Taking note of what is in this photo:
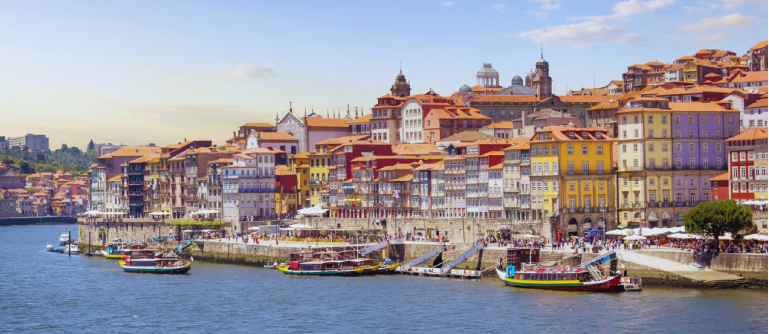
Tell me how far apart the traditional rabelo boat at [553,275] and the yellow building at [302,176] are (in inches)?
2203

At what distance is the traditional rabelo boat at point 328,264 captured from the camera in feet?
323

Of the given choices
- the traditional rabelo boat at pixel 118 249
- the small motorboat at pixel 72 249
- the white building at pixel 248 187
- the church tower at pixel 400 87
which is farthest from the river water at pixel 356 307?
the church tower at pixel 400 87

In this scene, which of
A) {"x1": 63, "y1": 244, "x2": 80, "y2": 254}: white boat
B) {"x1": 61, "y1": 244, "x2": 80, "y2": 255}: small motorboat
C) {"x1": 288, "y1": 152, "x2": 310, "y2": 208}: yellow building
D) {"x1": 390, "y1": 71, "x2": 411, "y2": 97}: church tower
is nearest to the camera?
{"x1": 288, "y1": 152, "x2": 310, "y2": 208}: yellow building

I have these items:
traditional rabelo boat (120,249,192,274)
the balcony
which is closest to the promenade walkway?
traditional rabelo boat (120,249,192,274)

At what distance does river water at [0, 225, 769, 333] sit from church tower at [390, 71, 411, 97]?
2711 inches

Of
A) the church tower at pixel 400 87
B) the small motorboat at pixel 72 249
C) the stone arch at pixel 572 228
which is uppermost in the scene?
the church tower at pixel 400 87

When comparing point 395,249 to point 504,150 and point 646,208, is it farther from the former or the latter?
point 646,208

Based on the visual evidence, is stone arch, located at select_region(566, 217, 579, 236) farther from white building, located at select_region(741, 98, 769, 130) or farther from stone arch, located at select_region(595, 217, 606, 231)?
white building, located at select_region(741, 98, 769, 130)

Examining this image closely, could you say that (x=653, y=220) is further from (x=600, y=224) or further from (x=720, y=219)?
(x=720, y=219)

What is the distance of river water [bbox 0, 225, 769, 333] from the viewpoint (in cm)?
6781

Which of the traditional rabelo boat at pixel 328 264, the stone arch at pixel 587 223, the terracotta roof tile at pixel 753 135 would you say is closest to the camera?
the terracotta roof tile at pixel 753 135

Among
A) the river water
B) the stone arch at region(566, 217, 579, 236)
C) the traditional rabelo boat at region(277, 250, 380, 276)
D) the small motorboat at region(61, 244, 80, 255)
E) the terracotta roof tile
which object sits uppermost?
the terracotta roof tile

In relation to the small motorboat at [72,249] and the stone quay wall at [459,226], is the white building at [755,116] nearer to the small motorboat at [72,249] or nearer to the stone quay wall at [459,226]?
the stone quay wall at [459,226]

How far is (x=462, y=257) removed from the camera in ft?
312
